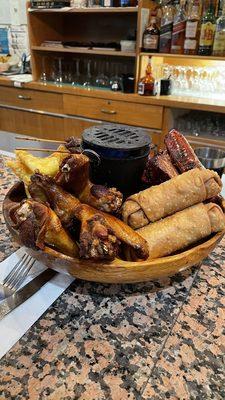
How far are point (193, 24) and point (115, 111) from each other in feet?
2.38

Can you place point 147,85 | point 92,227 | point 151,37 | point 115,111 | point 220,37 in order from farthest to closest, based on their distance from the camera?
point 115,111 → point 147,85 → point 151,37 → point 220,37 → point 92,227

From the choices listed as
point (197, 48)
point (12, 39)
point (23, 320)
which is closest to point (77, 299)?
point (23, 320)

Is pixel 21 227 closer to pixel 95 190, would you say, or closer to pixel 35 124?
pixel 95 190

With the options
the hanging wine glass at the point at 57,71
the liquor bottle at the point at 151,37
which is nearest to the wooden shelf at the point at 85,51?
the liquor bottle at the point at 151,37

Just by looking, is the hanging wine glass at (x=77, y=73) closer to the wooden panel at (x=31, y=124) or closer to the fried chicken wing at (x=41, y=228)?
the wooden panel at (x=31, y=124)

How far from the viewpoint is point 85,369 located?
1.37 feet

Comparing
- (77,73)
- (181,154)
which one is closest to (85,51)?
(77,73)

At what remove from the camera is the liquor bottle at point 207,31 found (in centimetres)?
190

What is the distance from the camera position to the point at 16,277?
53 centimetres

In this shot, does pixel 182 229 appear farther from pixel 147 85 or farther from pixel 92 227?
pixel 147 85

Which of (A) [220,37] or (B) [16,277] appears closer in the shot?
(B) [16,277]

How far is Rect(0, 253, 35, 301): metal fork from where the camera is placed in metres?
0.51

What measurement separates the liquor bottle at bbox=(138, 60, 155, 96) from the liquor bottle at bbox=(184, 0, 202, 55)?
0.98 ft

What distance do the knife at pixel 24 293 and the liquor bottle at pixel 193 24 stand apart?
74.1 inches
